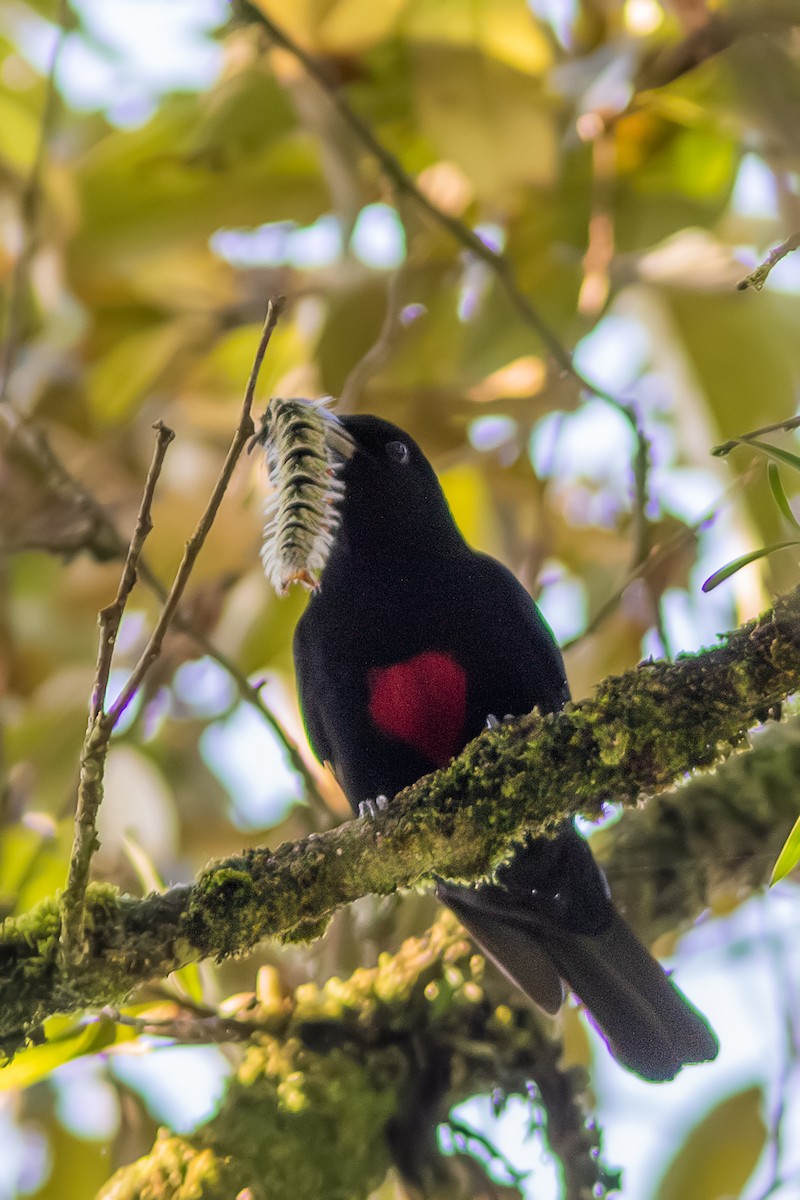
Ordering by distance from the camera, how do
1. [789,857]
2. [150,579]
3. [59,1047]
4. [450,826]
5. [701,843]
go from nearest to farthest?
[789,857] → [450,826] → [59,1047] → [150,579] → [701,843]

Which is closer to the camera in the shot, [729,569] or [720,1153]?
[729,569]

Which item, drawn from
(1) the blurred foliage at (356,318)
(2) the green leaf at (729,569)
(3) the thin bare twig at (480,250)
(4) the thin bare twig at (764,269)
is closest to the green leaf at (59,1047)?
(1) the blurred foliage at (356,318)

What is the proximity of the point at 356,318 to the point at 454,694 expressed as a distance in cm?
125

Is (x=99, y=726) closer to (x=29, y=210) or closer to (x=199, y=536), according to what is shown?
(x=199, y=536)

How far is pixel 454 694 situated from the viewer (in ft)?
9.01

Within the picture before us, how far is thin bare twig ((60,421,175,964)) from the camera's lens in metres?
1.61

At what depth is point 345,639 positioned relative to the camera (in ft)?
9.25

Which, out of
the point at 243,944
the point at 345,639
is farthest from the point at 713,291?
the point at 243,944

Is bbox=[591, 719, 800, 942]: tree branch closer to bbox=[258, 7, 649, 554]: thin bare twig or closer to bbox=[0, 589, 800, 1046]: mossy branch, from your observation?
bbox=[258, 7, 649, 554]: thin bare twig

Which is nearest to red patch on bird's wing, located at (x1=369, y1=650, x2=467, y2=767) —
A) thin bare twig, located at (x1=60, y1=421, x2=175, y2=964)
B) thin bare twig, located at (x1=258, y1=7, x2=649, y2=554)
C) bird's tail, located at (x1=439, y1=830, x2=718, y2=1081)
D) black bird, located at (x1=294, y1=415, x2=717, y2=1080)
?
black bird, located at (x1=294, y1=415, x2=717, y2=1080)

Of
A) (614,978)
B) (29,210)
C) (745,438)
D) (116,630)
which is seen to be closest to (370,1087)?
(614,978)

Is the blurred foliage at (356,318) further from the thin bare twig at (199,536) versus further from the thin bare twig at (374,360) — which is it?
the thin bare twig at (199,536)

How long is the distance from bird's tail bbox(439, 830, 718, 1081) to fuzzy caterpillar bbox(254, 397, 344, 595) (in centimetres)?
108

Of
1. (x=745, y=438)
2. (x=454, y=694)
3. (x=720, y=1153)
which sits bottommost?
(x=720, y=1153)
